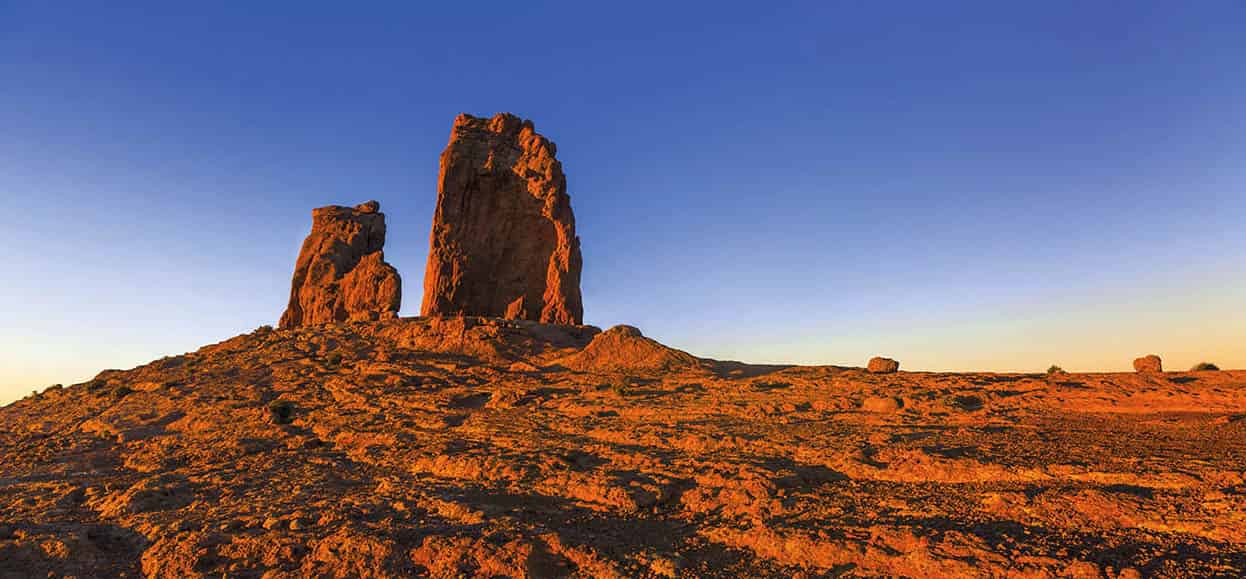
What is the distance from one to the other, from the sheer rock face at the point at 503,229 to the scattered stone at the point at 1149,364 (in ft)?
89.7

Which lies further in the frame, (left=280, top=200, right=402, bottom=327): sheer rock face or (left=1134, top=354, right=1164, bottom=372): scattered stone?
(left=280, top=200, right=402, bottom=327): sheer rock face

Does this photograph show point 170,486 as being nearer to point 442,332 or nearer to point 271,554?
point 271,554

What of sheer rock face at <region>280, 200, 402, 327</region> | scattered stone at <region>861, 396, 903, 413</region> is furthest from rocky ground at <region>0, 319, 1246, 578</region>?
sheer rock face at <region>280, 200, 402, 327</region>

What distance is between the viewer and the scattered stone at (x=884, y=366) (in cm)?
2117

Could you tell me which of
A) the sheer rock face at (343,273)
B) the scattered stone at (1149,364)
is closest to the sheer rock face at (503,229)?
the sheer rock face at (343,273)

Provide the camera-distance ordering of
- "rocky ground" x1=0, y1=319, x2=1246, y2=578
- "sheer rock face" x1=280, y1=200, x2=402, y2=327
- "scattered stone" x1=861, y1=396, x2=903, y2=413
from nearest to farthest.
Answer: "rocky ground" x1=0, y1=319, x2=1246, y2=578, "scattered stone" x1=861, y1=396, x2=903, y2=413, "sheer rock face" x1=280, y1=200, x2=402, y2=327

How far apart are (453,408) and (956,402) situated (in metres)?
15.9

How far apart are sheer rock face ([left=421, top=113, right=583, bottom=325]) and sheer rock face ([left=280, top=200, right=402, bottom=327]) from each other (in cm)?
425

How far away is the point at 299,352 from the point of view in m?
30.6

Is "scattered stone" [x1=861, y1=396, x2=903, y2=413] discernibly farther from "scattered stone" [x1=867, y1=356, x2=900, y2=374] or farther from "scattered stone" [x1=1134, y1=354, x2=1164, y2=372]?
"scattered stone" [x1=1134, y1=354, x2=1164, y2=372]

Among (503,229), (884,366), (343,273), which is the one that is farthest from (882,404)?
(343,273)

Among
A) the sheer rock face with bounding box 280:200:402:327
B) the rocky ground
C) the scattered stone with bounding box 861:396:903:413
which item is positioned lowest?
the rocky ground

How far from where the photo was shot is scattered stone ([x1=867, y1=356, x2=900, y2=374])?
69.5 feet

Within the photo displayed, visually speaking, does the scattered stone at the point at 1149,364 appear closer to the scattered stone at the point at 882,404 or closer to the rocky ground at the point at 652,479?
the rocky ground at the point at 652,479
